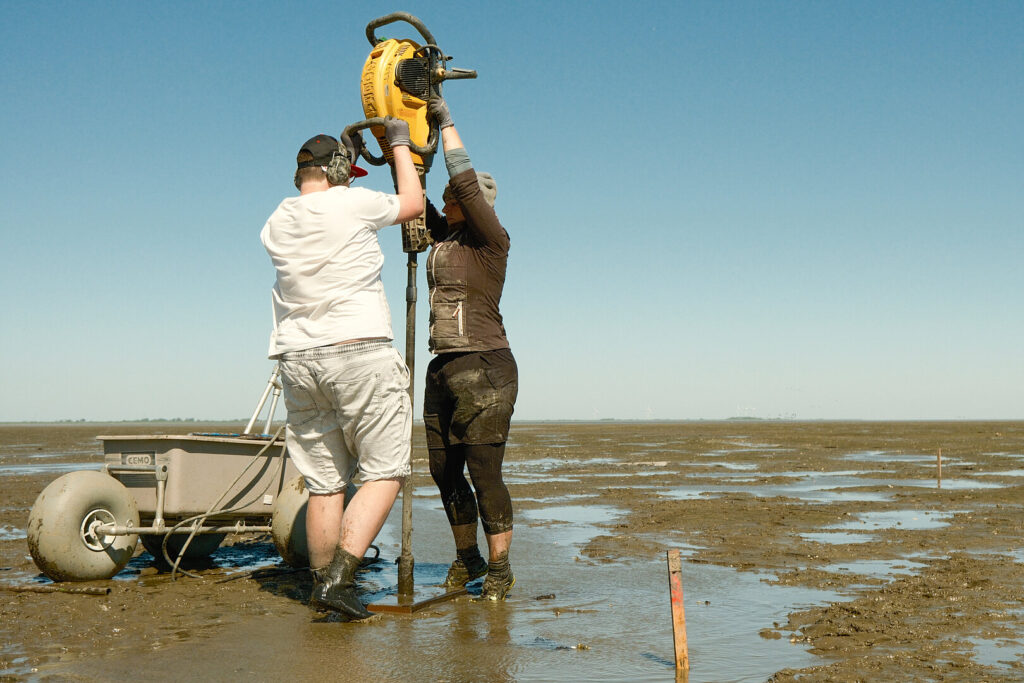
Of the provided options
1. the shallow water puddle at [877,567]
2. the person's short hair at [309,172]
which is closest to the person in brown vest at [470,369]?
the person's short hair at [309,172]

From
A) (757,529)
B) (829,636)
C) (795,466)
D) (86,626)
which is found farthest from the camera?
(795,466)

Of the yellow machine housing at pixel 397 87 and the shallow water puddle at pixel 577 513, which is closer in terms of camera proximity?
the yellow machine housing at pixel 397 87

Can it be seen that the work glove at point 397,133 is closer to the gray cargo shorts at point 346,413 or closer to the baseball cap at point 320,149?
the baseball cap at point 320,149

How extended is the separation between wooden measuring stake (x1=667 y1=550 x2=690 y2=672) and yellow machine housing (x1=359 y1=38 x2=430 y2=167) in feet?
9.54

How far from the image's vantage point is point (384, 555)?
6777 mm

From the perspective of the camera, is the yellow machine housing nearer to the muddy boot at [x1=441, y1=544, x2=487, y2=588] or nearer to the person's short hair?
the person's short hair

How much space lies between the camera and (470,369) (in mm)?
A: 4875

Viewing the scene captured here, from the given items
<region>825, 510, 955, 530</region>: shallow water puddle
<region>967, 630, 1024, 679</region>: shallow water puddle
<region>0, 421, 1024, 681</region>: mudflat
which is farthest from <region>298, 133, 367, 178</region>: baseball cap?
<region>825, 510, 955, 530</region>: shallow water puddle

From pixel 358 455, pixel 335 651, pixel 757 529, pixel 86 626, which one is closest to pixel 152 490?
pixel 86 626

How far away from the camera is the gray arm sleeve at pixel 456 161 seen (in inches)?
189

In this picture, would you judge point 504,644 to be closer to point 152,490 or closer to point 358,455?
point 358,455

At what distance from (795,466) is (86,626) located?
1701 centimetres

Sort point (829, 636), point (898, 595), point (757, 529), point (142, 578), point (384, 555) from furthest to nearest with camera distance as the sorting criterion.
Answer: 1. point (757, 529)
2. point (384, 555)
3. point (142, 578)
4. point (898, 595)
5. point (829, 636)

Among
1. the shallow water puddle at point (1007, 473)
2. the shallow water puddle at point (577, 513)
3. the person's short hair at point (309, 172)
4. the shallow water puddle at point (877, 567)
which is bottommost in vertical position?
the shallow water puddle at point (1007, 473)
